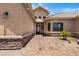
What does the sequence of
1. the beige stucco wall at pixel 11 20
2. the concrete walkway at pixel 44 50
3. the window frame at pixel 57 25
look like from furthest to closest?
the window frame at pixel 57 25, the beige stucco wall at pixel 11 20, the concrete walkway at pixel 44 50

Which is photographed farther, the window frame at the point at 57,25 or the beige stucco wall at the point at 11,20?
the window frame at the point at 57,25

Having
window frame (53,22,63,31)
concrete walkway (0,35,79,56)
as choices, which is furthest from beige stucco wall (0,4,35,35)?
window frame (53,22,63,31)

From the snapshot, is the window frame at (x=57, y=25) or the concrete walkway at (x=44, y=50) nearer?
the concrete walkway at (x=44, y=50)

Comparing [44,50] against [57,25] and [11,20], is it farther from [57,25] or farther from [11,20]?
[57,25]

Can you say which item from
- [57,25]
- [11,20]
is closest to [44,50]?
[11,20]

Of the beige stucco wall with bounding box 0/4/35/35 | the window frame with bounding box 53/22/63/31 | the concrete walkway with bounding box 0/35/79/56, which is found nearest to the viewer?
the concrete walkway with bounding box 0/35/79/56

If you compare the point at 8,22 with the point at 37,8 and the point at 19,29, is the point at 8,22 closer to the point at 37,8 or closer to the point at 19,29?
the point at 19,29

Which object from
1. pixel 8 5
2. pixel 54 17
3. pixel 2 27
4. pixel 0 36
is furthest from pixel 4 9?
pixel 54 17

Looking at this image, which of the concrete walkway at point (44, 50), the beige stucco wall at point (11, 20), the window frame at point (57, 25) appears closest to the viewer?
the concrete walkway at point (44, 50)

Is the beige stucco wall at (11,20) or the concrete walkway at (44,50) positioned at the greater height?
the beige stucco wall at (11,20)

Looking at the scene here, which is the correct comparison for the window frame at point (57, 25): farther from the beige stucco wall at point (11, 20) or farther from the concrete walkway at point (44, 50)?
the beige stucco wall at point (11, 20)

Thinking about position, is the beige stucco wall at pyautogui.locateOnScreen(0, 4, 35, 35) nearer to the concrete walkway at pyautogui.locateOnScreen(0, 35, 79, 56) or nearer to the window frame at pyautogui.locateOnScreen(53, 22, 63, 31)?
the concrete walkway at pyautogui.locateOnScreen(0, 35, 79, 56)

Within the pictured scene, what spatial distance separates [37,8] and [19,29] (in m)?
20.7

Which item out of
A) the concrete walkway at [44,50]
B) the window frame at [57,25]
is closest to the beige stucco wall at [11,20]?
the concrete walkway at [44,50]
